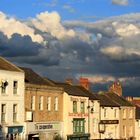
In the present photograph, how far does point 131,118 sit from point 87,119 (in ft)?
65.6

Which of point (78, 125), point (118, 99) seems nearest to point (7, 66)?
point (78, 125)

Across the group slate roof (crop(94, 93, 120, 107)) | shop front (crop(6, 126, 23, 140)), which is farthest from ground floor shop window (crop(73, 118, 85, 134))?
shop front (crop(6, 126, 23, 140))

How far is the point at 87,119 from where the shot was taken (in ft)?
265

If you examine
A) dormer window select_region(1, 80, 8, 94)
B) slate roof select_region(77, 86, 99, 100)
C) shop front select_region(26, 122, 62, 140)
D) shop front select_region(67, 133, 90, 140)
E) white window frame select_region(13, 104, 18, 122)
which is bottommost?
shop front select_region(67, 133, 90, 140)

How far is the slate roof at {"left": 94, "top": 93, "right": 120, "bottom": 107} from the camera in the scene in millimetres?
88750

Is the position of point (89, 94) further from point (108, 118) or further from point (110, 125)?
point (110, 125)

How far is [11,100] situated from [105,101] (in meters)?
31.0

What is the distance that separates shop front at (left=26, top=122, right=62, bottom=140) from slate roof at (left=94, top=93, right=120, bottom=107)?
16.1 metres

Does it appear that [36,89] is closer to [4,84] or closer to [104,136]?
[4,84]

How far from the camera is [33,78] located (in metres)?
70.9

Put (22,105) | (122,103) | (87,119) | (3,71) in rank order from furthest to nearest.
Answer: (122,103)
(87,119)
(22,105)
(3,71)

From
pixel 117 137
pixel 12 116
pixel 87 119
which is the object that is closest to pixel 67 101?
pixel 87 119

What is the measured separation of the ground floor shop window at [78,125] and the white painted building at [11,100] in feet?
45.4

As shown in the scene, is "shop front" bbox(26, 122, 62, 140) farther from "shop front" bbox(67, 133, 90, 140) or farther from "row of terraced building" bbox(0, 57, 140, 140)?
"shop front" bbox(67, 133, 90, 140)
